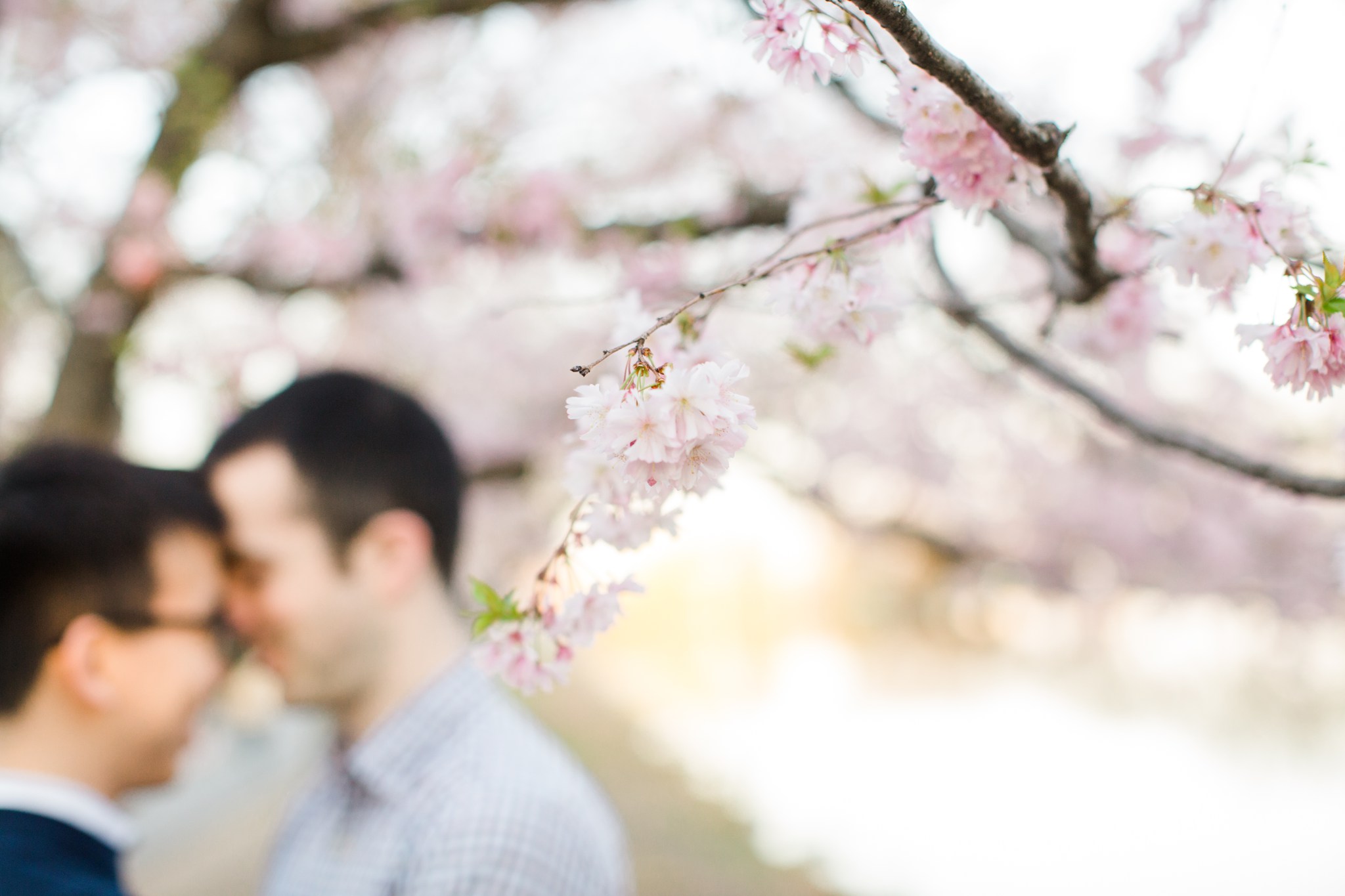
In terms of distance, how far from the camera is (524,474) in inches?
150

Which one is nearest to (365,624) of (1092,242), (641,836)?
(1092,242)

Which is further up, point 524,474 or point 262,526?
point 524,474

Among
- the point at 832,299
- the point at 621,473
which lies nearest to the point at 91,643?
the point at 621,473

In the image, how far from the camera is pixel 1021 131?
2.81ft

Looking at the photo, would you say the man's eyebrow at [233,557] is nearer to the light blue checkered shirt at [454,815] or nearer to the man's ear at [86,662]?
the man's ear at [86,662]

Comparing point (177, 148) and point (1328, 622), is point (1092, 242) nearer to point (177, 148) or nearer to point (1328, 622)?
point (177, 148)

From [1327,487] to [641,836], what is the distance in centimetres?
663

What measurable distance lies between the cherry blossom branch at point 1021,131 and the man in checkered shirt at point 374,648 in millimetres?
1170

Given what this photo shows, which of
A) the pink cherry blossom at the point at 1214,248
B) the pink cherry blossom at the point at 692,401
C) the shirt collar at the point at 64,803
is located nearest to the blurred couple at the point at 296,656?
the shirt collar at the point at 64,803

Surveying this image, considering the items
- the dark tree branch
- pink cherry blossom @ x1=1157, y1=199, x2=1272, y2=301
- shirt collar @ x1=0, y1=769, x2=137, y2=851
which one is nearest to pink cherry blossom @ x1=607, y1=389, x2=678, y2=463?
the dark tree branch

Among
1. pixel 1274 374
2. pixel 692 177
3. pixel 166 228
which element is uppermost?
pixel 692 177

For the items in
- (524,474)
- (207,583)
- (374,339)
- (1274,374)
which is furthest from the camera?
(374,339)

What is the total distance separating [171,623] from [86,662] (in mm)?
138

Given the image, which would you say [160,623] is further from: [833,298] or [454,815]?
[833,298]
